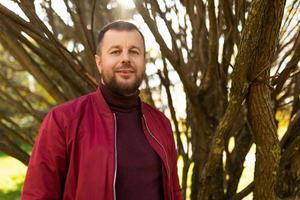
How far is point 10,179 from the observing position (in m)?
10.1

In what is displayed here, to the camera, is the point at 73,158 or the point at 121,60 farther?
the point at 121,60

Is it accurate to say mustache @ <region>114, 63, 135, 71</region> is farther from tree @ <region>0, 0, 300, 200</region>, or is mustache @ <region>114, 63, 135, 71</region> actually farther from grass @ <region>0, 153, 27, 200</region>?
grass @ <region>0, 153, 27, 200</region>

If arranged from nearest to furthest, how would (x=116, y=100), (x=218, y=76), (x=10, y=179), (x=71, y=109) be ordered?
(x=71, y=109), (x=116, y=100), (x=218, y=76), (x=10, y=179)

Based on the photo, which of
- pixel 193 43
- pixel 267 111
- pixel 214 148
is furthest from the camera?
pixel 193 43

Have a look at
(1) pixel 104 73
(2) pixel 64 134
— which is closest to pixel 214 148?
(1) pixel 104 73

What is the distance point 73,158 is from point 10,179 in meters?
8.75

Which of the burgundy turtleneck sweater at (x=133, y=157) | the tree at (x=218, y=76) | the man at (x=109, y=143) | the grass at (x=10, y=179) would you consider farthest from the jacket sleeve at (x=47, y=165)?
the grass at (x=10, y=179)

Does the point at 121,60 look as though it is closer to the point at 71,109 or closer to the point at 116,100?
the point at 116,100

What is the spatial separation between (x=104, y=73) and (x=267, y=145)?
0.95 m

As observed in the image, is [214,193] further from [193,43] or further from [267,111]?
[193,43]

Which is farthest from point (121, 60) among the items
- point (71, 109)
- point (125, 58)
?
point (71, 109)

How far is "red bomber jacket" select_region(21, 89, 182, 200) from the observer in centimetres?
187

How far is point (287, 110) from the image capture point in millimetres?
4676

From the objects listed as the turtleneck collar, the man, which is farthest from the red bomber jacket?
the turtleneck collar
